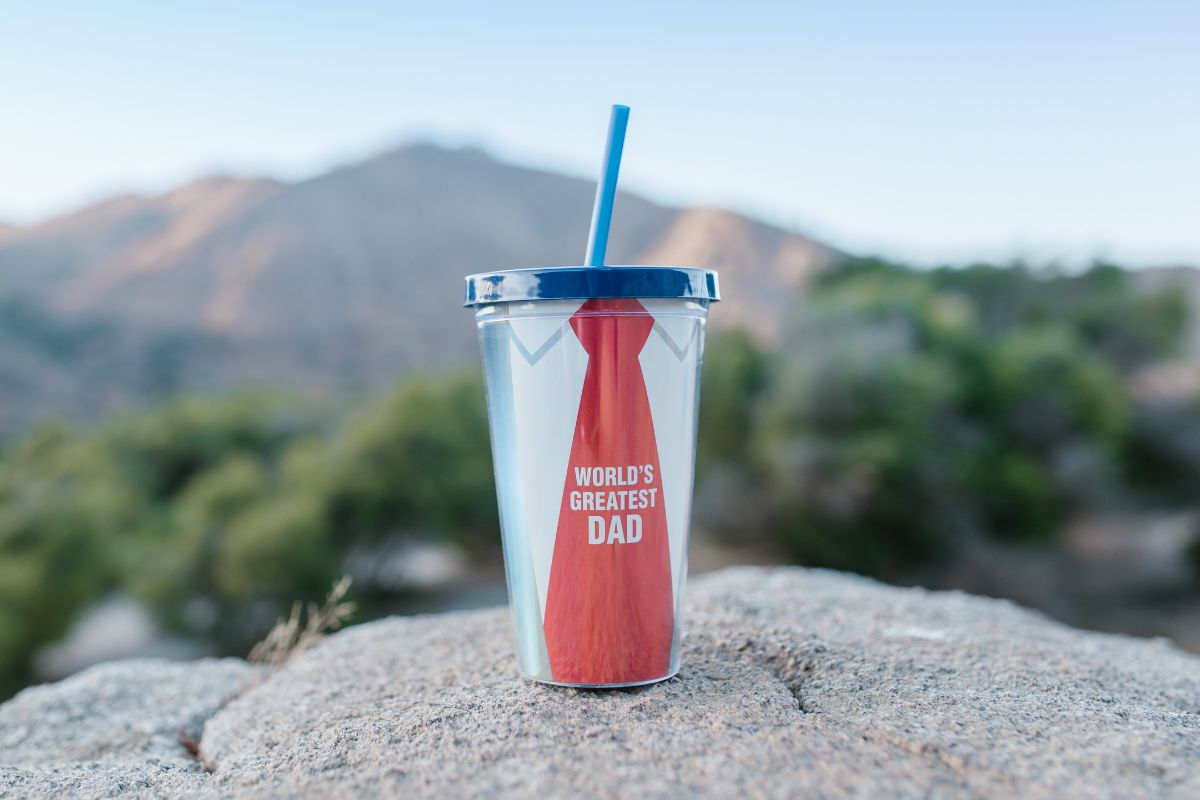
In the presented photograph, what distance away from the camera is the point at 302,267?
131 ft

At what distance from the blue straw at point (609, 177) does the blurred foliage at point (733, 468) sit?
841cm

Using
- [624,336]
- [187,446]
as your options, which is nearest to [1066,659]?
[624,336]

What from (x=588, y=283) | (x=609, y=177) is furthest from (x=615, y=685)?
(x=609, y=177)

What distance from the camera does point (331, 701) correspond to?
2221 millimetres

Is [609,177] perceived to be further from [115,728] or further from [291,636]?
[115,728]

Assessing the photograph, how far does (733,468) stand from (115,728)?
1123 centimetres

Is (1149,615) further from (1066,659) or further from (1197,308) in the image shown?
(1066,659)

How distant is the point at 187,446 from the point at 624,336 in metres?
13.0

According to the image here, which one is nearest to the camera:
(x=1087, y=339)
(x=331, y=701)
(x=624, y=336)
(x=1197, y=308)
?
(x=624, y=336)

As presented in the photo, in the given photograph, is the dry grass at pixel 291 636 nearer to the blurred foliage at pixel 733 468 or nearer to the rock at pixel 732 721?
A: the rock at pixel 732 721

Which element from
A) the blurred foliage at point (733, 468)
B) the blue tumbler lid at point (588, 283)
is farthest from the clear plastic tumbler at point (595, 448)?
the blurred foliage at point (733, 468)

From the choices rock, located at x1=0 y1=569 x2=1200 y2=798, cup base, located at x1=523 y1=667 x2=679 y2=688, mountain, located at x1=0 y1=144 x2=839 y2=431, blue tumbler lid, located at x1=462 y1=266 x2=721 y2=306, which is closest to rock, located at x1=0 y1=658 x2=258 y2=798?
rock, located at x1=0 y1=569 x2=1200 y2=798

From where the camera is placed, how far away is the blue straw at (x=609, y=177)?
6.79 feet

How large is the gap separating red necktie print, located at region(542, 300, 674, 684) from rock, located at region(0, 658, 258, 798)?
0.80 m
